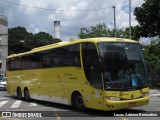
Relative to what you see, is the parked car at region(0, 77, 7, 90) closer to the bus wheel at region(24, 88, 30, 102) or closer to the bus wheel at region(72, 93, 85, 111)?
the bus wheel at region(24, 88, 30, 102)

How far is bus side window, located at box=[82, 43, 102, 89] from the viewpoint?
16.2 m

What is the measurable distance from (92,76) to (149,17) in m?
27.4

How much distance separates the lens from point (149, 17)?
1678 inches

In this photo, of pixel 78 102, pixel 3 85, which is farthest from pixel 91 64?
pixel 3 85

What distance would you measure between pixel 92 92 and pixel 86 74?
3.02ft

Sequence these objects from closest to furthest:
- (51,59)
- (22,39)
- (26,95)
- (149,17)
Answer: (51,59) < (26,95) < (149,17) < (22,39)

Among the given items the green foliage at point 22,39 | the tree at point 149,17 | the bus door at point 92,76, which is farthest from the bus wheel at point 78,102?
the green foliage at point 22,39

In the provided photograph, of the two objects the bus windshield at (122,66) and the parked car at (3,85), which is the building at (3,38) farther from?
the bus windshield at (122,66)

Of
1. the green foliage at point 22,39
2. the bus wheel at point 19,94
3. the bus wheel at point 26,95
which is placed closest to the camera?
the bus wheel at point 26,95

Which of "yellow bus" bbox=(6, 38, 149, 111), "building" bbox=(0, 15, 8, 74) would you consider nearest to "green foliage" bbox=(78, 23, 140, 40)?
"building" bbox=(0, 15, 8, 74)

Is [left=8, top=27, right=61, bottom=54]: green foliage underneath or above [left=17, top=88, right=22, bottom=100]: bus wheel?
above

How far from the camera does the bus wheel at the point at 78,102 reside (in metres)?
17.6

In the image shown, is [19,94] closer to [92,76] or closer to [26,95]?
[26,95]

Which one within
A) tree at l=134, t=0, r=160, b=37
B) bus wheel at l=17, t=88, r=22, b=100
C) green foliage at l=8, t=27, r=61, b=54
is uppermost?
green foliage at l=8, t=27, r=61, b=54
